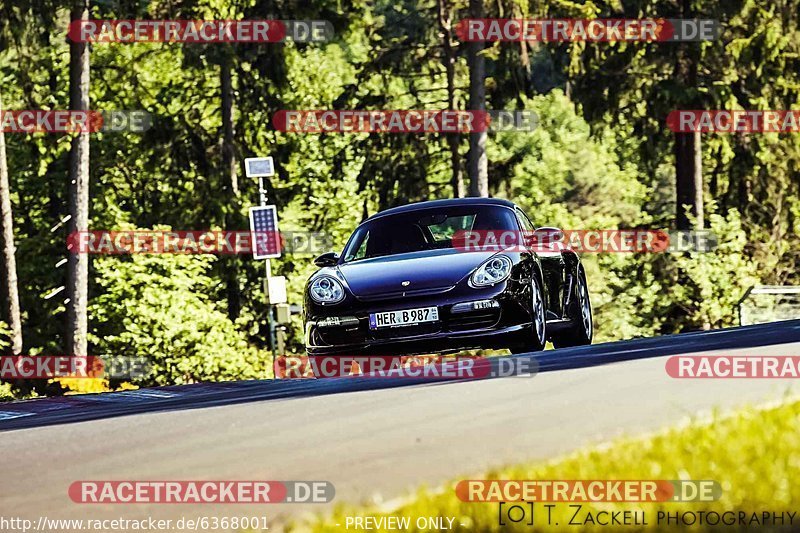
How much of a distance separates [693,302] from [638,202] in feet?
130

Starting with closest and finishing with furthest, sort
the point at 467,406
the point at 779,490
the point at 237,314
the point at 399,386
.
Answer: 1. the point at 779,490
2. the point at 467,406
3. the point at 399,386
4. the point at 237,314

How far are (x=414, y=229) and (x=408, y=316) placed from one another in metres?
1.85

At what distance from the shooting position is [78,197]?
30.7m

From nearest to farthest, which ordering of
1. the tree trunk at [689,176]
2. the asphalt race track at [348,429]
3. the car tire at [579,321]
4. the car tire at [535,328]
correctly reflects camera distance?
1. the asphalt race track at [348,429]
2. the car tire at [535,328]
3. the car tire at [579,321]
4. the tree trunk at [689,176]

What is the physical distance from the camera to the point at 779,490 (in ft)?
18.6

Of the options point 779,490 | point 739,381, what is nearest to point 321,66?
point 739,381

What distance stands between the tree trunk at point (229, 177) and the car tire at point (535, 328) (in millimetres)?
25692

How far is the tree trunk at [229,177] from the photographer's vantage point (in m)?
39.2

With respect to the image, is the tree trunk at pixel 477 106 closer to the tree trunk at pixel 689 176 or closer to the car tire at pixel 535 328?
the tree trunk at pixel 689 176

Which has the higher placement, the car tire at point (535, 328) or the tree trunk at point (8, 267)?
the car tire at point (535, 328)

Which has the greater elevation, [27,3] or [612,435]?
[27,3]

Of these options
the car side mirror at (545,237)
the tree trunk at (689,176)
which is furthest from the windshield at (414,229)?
the tree trunk at (689,176)

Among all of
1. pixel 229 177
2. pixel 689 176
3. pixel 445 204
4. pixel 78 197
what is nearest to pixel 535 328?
pixel 445 204

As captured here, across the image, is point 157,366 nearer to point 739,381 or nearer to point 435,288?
point 435,288
